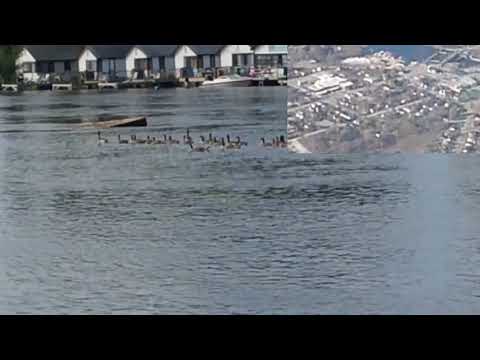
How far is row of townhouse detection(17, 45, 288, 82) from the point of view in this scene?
5375mm

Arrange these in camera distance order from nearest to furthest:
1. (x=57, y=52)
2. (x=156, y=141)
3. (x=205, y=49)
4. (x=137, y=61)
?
1. (x=205, y=49)
2. (x=57, y=52)
3. (x=137, y=61)
4. (x=156, y=141)

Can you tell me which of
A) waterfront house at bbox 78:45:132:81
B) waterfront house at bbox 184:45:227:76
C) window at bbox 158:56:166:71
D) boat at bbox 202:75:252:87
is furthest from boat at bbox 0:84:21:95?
boat at bbox 202:75:252:87

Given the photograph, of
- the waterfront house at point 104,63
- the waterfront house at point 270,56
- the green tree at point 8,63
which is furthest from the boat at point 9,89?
the waterfront house at point 270,56

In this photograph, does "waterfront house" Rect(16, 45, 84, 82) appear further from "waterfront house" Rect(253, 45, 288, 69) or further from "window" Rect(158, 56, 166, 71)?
"waterfront house" Rect(253, 45, 288, 69)

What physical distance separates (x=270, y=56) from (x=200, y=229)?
55.0 inches

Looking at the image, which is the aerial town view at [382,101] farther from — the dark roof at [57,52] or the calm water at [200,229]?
the dark roof at [57,52]

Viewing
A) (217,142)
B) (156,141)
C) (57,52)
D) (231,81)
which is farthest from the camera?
(156,141)

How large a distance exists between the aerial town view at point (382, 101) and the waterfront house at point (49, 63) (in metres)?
1.38

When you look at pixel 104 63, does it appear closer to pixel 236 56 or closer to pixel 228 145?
pixel 236 56

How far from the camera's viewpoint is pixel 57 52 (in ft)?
17.9

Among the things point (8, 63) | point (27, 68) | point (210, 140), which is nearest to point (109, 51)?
point (27, 68)

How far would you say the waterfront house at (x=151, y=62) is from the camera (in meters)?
5.46
